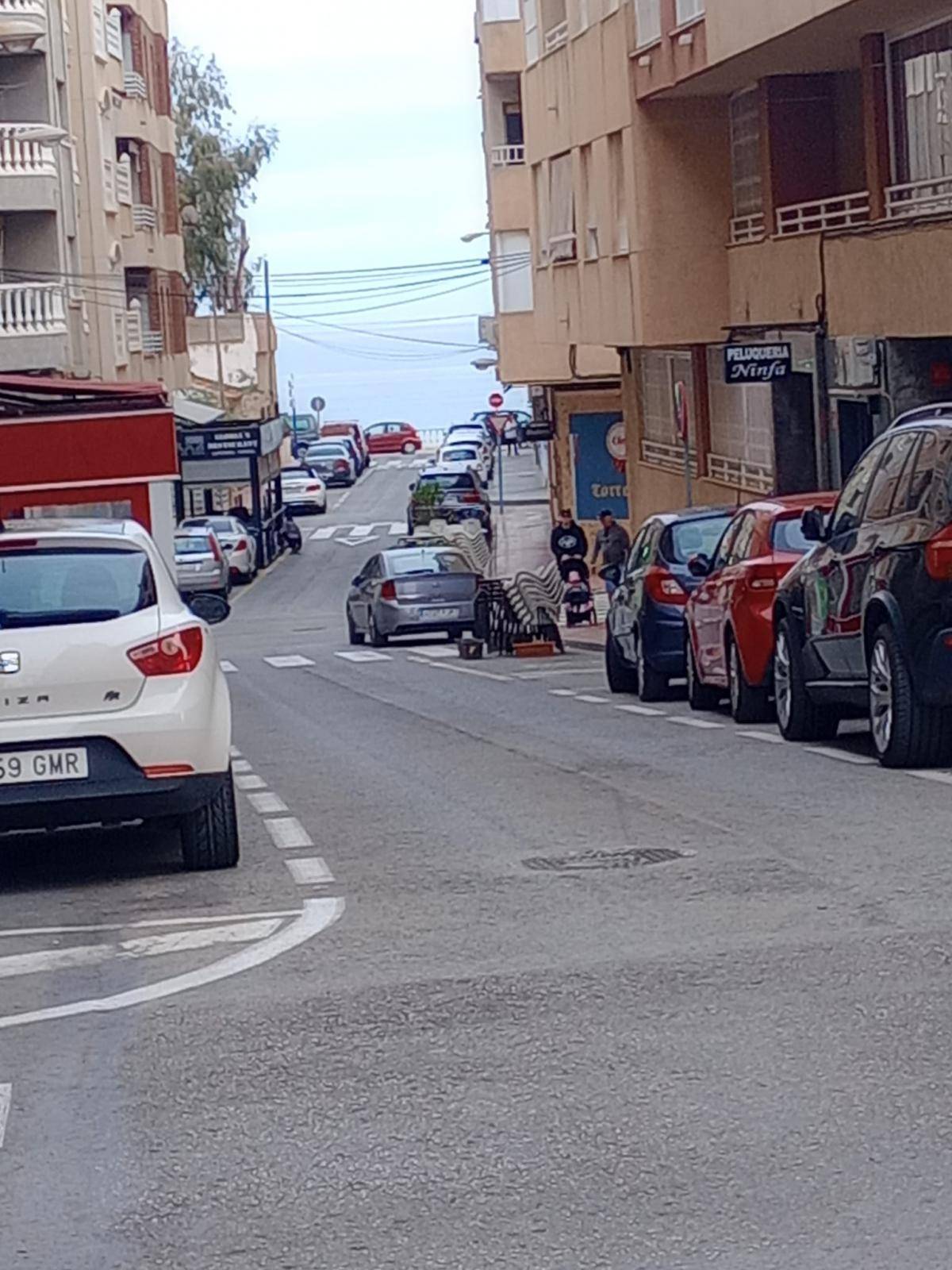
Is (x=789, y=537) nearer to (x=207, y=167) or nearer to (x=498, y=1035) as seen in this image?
(x=498, y=1035)

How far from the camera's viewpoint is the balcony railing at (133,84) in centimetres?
5916

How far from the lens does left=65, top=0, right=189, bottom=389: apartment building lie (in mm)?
53562

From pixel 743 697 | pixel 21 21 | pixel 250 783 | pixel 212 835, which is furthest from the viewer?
pixel 21 21

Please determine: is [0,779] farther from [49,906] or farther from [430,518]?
[430,518]

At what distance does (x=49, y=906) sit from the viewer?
34.3ft

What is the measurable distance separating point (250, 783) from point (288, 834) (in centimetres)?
315

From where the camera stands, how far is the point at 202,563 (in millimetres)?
48938

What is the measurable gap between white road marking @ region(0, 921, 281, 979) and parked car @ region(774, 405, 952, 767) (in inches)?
186

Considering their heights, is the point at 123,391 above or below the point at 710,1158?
above

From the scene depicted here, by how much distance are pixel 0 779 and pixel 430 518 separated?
51480 mm

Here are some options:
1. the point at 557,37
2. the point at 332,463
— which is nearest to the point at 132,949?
the point at 557,37

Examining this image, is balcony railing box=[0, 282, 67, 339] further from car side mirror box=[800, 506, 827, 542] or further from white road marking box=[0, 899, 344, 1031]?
white road marking box=[0, 899, 344, 1031]

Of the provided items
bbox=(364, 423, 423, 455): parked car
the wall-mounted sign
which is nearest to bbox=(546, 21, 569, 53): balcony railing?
the wall-mounted sign

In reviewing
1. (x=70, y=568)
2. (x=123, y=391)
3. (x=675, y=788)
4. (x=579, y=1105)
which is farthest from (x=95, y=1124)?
(x=123, y=391)
